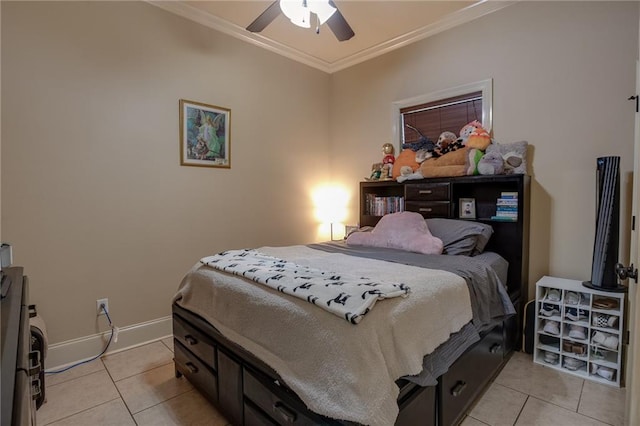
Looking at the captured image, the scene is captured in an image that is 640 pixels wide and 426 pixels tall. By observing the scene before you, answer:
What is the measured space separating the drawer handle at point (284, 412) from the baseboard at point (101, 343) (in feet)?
6.21

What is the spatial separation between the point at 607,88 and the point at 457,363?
2.24m

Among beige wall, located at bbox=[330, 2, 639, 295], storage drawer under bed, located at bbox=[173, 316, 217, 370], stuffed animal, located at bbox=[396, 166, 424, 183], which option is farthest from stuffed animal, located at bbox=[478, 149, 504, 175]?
storage drawer under bed, located at bbox=[173, 316, 217, 370]

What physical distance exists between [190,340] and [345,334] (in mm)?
1191

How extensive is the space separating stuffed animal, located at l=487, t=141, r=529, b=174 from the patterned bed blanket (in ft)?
5.73

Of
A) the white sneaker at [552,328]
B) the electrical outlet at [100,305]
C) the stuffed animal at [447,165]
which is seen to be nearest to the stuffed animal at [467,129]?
the stuffed animal at [447,165]

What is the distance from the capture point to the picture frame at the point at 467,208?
9.18ft

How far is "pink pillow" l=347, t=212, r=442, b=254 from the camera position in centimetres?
236

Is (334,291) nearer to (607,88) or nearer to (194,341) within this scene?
(194,341)

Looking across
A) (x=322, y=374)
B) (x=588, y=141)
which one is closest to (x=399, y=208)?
(x=588, y=141)

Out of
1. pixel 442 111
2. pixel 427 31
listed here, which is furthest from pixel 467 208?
pixel 427 31

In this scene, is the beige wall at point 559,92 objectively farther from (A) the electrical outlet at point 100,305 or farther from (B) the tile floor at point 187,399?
(A) the electrical outlet at point 100,305

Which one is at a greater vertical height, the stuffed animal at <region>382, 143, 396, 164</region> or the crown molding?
the crown molding

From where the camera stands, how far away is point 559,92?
2422 millimetres

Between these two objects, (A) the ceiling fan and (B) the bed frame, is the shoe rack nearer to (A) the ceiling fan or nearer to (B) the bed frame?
(B) the bed frame
